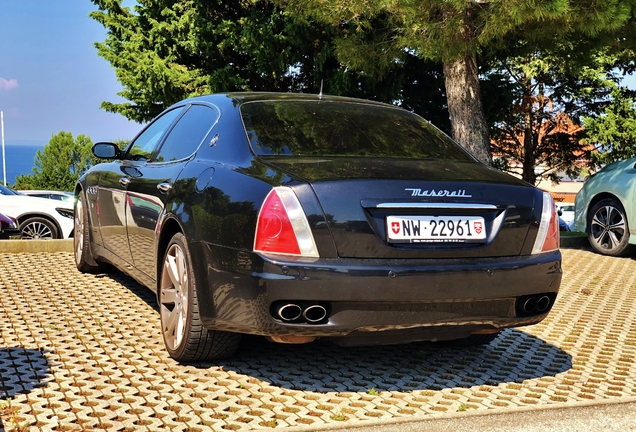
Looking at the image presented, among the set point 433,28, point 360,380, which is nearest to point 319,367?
point 360,380

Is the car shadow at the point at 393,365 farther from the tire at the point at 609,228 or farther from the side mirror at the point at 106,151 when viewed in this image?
the tire at the point at 609,228

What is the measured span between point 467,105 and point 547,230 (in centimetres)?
1085

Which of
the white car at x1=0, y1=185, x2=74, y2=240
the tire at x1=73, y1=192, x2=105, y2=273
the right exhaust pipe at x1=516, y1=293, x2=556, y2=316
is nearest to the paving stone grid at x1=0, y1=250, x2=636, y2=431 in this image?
the right exhaust pipe at x1=516, y1=293, x2=556, y2=316

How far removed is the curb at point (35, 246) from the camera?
898cm

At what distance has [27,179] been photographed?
193 ft

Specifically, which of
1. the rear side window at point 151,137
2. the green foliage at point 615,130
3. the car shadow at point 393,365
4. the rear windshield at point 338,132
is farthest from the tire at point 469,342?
the green foliage at point 615,130

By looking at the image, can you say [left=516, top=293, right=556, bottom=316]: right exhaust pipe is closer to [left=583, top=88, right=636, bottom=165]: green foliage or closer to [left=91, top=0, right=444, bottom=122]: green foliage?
[left=91, top=0, right=444, bottom=122]: green foliage

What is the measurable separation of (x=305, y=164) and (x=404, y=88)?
768 inches

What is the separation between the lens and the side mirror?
635cm

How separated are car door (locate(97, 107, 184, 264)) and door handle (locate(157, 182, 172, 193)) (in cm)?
60

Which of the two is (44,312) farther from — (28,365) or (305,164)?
(305,164)

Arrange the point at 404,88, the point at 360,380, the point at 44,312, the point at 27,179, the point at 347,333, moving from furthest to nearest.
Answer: the point at 27,179 → the point at 404,88 → the point at 44,312 → the point at 360,380 → the point at 347,333

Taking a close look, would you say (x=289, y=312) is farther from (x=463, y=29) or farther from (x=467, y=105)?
(x=467, y=105)

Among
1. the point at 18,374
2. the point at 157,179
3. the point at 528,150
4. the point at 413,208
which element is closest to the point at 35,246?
the point at 157,179
